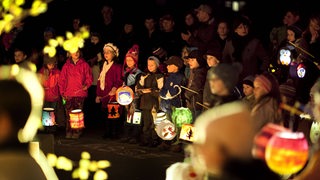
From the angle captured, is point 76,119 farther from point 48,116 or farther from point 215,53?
point 215,53

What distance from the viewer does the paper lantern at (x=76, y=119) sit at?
1302cm

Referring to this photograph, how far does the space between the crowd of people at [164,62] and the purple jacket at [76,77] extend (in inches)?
0.8

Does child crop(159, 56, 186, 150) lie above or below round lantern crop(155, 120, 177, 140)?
above

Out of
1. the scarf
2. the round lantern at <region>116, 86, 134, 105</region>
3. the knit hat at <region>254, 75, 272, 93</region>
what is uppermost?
the scarf

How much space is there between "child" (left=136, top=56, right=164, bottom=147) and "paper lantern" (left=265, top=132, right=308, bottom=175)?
644 centimetres

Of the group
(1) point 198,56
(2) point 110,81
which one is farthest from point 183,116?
(2) point 110,81

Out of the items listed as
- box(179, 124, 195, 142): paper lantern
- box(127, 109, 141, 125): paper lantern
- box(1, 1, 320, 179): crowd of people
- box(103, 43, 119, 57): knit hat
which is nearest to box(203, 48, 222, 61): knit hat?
box(1, 1, 320, 179): crowd of people

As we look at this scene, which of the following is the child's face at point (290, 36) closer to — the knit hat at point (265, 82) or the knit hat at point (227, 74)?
the knit hat at point (265, 82)

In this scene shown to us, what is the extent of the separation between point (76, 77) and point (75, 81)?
0.08 meters

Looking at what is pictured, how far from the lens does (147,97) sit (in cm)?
1263

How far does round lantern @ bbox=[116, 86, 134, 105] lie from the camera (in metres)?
12.4

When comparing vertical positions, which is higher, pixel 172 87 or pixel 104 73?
pixel 104 73

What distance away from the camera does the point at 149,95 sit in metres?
12.6

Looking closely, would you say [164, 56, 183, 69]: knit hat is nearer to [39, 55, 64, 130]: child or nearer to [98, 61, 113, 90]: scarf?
[98, 61, 113, 90]: scarf
